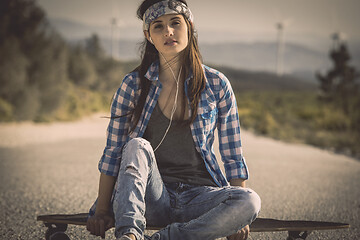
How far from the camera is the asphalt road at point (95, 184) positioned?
135 inches

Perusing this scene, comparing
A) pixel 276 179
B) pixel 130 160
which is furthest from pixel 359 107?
pixel 130 160

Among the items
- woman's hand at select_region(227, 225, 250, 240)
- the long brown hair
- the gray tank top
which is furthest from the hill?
woman's hand at select_region(227, 225, 250, 240)

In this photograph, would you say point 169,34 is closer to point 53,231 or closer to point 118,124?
point 118,124

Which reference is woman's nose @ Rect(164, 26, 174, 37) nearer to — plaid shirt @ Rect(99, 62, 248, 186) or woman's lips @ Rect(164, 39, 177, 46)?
woman's lips @ Rect(164, 39, 177, 46)

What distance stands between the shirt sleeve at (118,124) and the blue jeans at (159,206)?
9.4 inches

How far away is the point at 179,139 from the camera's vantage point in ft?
7.86

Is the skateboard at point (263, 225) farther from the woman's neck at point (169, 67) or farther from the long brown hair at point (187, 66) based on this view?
the woman's neck at point (169, 67)

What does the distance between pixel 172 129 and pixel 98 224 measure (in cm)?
74

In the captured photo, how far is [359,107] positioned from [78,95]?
45.2 ft

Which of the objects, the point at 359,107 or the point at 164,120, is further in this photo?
the point at 359,107

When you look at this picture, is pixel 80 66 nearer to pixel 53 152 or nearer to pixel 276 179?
pixel 53 152

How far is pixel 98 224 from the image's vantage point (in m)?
2.17

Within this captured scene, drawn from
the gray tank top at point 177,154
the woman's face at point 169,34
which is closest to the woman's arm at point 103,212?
the gray tank top at point 177,154

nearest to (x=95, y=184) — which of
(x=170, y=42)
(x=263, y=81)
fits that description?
(x=170, y=42)
